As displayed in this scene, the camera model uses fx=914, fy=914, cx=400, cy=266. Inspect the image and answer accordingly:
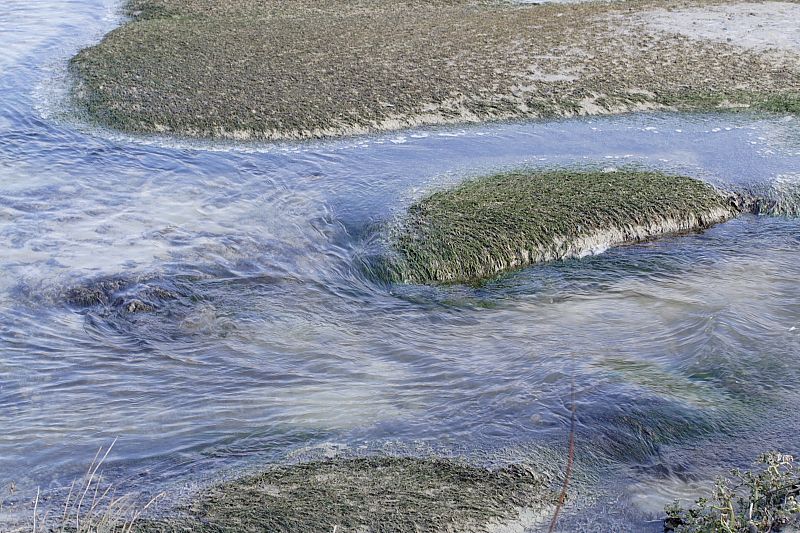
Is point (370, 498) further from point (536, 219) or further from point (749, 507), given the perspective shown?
point (536, 219)

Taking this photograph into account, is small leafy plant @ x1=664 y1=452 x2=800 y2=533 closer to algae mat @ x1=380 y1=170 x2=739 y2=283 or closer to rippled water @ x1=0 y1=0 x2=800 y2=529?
rippled water @ x1=0 y1=0 x2=800 y2=529

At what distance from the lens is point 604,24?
12.6m

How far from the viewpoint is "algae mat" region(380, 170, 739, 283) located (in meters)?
7.14

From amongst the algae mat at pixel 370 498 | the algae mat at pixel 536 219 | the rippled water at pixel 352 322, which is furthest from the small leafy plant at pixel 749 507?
the algae mat at pixel 536 219

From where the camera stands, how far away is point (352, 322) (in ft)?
21.1

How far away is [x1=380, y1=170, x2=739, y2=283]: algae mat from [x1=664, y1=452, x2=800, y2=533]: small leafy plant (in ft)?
9.42

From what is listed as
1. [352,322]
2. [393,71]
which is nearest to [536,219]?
[352,322]

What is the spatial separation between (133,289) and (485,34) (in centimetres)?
703

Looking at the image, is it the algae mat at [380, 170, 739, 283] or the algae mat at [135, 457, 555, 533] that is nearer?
the algae mat at [135, 457, 555, 533]

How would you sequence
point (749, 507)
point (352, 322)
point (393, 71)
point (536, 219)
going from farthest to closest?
point (393, 71)
point (536, 219)
point (352, 322)
point (749, 507)

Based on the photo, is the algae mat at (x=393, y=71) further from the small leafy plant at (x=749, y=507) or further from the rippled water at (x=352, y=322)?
the small leafy plant at (x=749, y=507)

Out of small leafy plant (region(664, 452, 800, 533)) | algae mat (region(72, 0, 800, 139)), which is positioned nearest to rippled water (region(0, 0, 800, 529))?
small leafy plant (region(664, 452, 800, 533))

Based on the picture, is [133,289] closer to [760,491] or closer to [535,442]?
[535,442]

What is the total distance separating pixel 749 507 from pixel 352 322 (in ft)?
9.76
